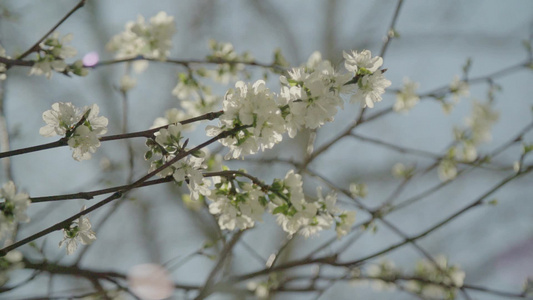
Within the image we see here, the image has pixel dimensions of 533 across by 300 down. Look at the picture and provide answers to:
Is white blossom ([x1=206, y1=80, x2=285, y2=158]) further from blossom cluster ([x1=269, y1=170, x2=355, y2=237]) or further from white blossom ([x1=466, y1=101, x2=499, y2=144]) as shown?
white blossom ([x1=466, y1=101, x2=499, y2=144])

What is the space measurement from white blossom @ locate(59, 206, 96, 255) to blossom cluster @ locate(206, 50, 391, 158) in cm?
23

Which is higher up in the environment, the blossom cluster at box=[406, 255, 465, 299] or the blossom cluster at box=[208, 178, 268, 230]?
the blossom cluster at box=[406, 255, 465, 299]

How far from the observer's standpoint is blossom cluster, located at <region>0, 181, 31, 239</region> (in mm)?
684

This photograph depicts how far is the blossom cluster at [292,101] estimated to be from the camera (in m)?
0.71

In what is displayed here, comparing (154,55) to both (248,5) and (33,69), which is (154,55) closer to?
(33,69)

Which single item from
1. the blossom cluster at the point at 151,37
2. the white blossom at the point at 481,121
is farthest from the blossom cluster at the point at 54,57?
the white blossom at the point at 481,121

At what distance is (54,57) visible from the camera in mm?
1004

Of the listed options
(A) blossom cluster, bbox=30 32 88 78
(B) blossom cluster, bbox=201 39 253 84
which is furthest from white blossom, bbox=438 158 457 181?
(A) blossom cluster, bbox=30 32 88 78

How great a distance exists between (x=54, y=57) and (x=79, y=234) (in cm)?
45

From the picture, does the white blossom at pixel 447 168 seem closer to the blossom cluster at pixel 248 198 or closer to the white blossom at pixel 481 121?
the white blossom at pixel 481 121

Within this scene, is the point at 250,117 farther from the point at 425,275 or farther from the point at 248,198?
the point at 425,275

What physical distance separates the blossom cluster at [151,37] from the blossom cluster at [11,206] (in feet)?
2.25

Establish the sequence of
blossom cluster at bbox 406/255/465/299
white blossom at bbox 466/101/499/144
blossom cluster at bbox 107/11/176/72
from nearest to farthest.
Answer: blossom cluster at bbox 107/11/176/72 < blossom cluster at bbox 406/255/465/299 < white blossom at bbox 466/101/499/144

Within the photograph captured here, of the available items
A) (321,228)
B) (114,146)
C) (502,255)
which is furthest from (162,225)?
(321,228)
